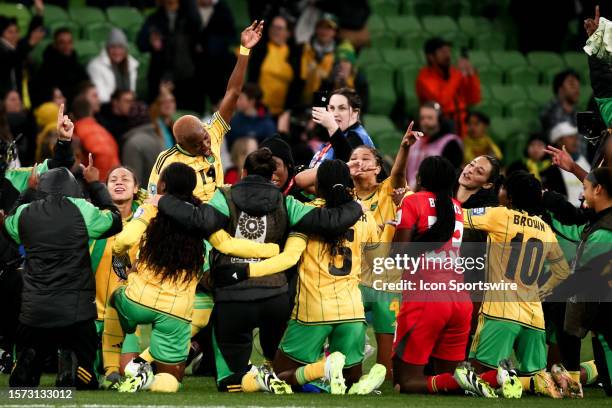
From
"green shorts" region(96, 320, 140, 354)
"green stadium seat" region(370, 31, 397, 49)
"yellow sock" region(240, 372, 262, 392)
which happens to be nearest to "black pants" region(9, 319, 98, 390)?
"green shorts" region(96, 320, 140, 354)

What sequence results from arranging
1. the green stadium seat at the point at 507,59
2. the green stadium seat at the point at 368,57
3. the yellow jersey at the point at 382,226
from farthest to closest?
1. the green stadium seat at the point at 507,59
2. the green stadium seat at the point at 368,57
3. the yellow jersey at the point at 382,226

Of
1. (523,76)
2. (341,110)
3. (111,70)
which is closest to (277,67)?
(111,70)

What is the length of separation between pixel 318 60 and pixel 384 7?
3.82m

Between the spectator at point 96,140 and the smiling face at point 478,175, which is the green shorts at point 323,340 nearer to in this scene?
the smiling face at point 478,175

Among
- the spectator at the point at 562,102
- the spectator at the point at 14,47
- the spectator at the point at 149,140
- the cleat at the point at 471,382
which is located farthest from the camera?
the spectator at the point at 562,102

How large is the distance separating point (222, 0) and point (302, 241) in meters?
8.56

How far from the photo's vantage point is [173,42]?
16.7 meters

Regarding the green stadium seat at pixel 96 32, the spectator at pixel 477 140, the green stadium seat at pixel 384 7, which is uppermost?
the green stadium seat at pixel 384 7

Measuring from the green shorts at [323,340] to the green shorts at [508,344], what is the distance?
0.84 meters

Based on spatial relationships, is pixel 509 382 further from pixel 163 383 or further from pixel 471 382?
pixel 163 383

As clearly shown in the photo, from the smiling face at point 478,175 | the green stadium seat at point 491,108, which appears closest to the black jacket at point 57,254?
the smiling face at point 478,175

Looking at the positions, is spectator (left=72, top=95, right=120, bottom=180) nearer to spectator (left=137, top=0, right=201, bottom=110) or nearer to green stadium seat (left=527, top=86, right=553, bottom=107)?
spectator (left=137, top=0, right=201, bottom=110)

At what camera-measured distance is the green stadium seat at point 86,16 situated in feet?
59.3

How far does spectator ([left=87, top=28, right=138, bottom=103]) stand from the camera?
16283mm
